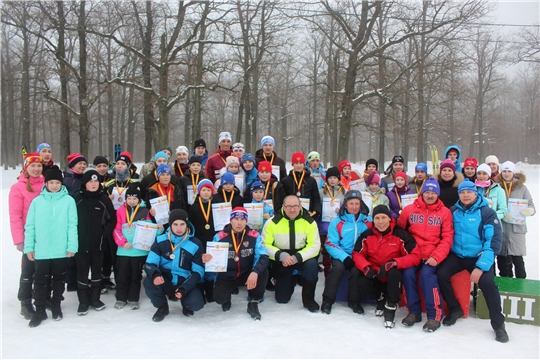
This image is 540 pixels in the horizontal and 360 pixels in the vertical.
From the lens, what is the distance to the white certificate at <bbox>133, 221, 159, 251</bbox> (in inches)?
197

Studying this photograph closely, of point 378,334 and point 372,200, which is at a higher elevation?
point 372,200

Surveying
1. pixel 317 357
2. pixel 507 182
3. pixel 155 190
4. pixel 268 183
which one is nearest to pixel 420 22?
pixel 507 182

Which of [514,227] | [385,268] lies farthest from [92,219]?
[514,227]

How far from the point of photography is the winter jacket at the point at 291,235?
5.27m

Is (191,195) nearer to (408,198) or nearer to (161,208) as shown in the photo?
(161,208)

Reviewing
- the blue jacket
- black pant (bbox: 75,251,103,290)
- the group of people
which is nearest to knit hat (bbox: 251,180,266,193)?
the group of people

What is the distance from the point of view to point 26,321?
4660mm

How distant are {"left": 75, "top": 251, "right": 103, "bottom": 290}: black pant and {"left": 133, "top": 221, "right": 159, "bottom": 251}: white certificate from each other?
0.55m

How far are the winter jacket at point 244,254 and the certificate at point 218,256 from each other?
0.22 m

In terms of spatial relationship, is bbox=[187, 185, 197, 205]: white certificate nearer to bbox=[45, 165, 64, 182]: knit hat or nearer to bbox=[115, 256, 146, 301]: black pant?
bbox=[115, 256, 146, 301]: black pant

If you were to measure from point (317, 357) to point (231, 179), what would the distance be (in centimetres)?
289

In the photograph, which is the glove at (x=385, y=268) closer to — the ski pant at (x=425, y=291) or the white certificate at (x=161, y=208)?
the ski pant at (x=425, y=291)

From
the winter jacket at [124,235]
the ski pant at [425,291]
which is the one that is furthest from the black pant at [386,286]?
the winter jacket at [124,235]

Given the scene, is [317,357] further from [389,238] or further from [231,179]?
[231,179]
